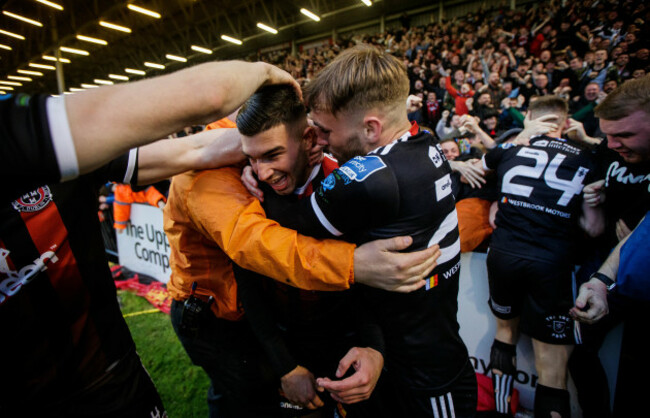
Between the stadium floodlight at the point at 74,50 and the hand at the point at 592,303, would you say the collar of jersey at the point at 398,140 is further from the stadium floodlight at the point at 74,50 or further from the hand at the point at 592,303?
the stadium floodlight at the point at 74,50

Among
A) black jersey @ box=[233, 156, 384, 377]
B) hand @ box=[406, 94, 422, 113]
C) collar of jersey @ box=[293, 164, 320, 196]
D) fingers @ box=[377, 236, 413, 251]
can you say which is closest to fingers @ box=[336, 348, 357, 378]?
black jersey @ box=[233, 156, 384, 377]

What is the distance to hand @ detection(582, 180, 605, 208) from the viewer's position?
220 centimetres

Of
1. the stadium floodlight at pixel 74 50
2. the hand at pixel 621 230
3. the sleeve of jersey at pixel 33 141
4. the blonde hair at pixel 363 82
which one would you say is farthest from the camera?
the stadium floodlight at pixel 74 50

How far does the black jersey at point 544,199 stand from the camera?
2385 mm

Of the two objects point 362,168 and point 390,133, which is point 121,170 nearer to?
point 362,168

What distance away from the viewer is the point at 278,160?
5.35 ft

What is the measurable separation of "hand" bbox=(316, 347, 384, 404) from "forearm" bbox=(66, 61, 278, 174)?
1136mm

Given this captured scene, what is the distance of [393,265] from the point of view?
48.6 inches

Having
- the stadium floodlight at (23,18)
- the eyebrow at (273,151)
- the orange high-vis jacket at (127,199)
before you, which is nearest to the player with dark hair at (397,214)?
the eyebrow at (273,151)

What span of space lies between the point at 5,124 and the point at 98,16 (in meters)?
22.3

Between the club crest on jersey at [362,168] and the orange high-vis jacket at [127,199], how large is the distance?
4.19m

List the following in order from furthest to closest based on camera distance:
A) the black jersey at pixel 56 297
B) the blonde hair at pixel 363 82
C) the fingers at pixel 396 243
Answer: the blonde hair at pixel 363 82 < the fingers at pixel 396 243 < the black jersey at pixel 56 297

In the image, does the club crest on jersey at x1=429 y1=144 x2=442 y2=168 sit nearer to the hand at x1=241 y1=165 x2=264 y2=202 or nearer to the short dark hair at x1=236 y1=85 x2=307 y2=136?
the short dark hair at x1=236 y1=85 x2=307 y2=136

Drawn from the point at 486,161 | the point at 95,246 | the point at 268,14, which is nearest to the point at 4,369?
the point at 95,246
